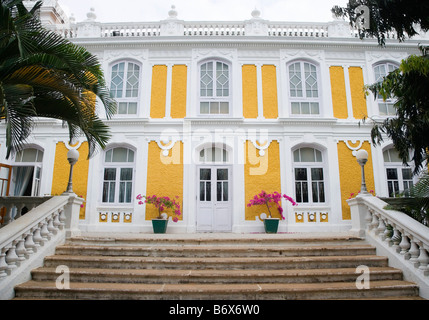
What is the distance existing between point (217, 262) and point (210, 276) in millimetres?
396

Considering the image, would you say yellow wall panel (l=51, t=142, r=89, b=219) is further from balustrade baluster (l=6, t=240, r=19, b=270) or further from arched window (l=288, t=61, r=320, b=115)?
arched window (l=288, t=61, r=320, b=115)

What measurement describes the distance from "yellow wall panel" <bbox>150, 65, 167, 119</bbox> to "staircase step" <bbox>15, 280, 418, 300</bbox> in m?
6.93

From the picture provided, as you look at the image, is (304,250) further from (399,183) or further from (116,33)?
(116,33)

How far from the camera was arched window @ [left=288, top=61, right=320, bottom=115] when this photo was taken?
10570mm

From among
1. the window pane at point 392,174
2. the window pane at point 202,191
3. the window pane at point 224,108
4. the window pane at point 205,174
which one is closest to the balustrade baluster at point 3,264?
the window pane at point 202,191

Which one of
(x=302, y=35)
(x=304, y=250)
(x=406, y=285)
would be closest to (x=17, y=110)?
(x=304, y=250)

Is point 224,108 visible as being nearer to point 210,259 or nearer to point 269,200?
point 269,200

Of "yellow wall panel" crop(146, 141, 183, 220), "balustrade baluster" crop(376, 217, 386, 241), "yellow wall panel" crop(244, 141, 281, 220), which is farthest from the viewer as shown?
"yellow wall panel" crop(146, 141, 183, 220)

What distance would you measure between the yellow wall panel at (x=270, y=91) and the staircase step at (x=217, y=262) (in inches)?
243

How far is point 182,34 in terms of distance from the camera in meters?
11.1

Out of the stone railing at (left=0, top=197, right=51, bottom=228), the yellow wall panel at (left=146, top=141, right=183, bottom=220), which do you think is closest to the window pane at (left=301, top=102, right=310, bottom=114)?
the yellow wall panel at (left=146, top=141, right=183, bottom=220)

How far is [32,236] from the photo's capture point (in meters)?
4.99

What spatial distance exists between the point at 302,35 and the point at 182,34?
4.36m
